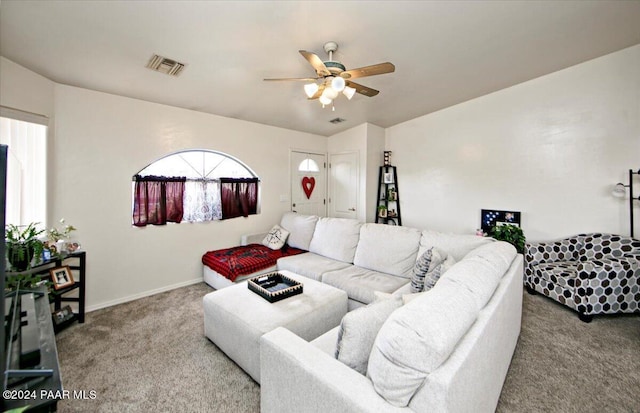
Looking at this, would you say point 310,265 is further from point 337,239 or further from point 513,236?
point 513,236

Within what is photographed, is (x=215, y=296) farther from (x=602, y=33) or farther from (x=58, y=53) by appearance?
(x=602, y=33)

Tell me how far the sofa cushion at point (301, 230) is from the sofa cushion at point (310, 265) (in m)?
0.33

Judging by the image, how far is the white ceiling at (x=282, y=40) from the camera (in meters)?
1.96

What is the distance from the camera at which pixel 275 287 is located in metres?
2.42

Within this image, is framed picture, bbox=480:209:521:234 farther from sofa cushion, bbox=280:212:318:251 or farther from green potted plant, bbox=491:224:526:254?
sofa cushion, bbox=280:212:318:251

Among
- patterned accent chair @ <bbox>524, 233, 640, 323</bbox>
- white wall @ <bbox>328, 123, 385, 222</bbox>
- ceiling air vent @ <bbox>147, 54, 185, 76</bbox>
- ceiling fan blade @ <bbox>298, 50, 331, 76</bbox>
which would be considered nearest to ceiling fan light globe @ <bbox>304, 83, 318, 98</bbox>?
ceiling fan blade @ <bbox>298, 50, 331, 76</bbox>

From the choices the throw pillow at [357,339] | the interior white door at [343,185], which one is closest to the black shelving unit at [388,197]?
the interior white door at [343,185]

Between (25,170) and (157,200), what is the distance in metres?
1.16

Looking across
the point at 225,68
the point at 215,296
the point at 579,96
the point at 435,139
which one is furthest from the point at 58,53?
the point at 579,96

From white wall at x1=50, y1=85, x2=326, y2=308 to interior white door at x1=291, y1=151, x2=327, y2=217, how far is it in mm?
1347

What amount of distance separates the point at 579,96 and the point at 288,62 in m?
3.72

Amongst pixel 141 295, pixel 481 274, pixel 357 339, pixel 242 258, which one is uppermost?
pixel 481 274

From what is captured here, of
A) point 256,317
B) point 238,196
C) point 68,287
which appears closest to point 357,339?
point 256,317

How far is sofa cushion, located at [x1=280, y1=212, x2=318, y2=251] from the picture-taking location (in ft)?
12.8
